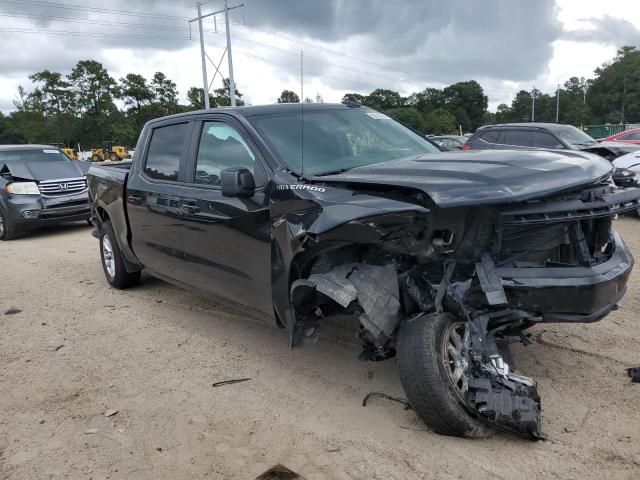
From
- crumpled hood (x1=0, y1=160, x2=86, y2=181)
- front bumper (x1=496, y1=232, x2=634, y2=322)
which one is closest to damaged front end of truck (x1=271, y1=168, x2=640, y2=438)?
front bumper (x1=496, y1=232, x2=634, y2=322)

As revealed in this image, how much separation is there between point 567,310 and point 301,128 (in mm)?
2206

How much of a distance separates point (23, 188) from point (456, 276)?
371 inches

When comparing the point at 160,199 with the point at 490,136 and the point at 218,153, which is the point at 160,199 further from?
the point at 490,136

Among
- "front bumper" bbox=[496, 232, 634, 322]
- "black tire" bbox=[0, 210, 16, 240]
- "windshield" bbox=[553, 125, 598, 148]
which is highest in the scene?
"windshield" bbox=[553, 125, 598, 148]

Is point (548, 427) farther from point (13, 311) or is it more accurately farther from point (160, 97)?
point (160, 97)

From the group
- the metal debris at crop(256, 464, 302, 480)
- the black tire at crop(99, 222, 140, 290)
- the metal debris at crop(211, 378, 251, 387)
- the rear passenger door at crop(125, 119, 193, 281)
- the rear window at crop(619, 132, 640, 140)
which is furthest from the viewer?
the rear window at crop(619, 132, 640, 140)

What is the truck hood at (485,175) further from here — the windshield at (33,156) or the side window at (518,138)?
the windshield at (33,156)

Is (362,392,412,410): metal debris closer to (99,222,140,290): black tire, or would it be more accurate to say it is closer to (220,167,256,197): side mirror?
(220,167,256,197): side mirror

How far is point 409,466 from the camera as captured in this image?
271 centimetres

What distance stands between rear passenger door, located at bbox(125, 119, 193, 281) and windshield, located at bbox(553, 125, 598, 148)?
311 inches

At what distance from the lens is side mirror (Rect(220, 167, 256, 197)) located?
11.5ft

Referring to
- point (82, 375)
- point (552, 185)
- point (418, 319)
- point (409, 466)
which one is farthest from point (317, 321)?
point (82, 375)

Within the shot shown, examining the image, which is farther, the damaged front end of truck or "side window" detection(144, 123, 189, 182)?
"side window" detection(144, 123, 189, 182)

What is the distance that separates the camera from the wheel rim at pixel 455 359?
9.36ft
